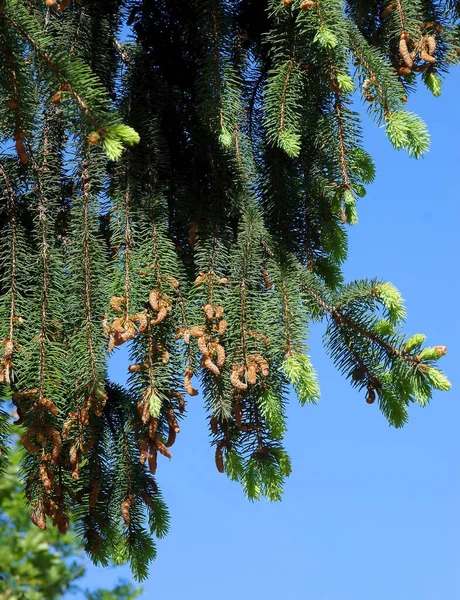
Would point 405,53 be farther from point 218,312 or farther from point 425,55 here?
point 218,312

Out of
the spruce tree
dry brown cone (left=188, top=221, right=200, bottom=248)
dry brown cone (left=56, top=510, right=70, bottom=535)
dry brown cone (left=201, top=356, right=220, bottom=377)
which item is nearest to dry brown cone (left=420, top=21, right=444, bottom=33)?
the spruce tree

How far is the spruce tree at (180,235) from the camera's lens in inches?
57.6

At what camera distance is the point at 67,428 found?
58.4 inches

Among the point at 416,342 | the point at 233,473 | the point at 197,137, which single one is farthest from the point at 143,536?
the point at 197,137

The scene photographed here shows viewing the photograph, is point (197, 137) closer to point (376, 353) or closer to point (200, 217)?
point (200, 217)

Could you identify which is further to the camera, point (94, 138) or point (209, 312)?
point (209, 312)

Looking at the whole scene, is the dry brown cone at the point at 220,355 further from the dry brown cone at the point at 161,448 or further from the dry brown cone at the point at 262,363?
the dry brown cone at the point at 161,448

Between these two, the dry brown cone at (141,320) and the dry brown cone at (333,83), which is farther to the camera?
the dry brown cone at (333,83)

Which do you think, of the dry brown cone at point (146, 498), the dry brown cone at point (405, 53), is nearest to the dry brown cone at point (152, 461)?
the dry brown cone at point (146, 498)

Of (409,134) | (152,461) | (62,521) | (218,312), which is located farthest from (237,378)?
(409,134)

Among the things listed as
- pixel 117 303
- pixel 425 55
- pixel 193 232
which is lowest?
pixel 117 303

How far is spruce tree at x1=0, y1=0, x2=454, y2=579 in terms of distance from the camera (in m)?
1.46

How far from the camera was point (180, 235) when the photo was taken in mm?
1682

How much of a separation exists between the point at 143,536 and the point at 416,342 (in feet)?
2.49
